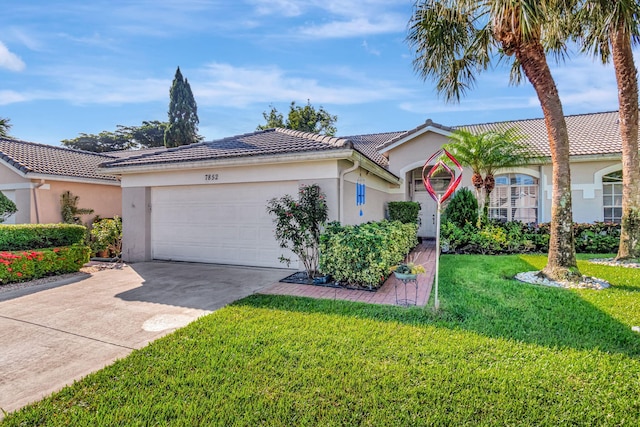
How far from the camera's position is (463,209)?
542 inches

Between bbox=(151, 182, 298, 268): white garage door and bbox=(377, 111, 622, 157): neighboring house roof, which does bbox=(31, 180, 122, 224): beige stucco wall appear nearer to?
bbox=(151, 182, 298, 268): white garage door

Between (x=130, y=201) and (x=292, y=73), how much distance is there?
9761 mm

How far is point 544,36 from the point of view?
9055mm

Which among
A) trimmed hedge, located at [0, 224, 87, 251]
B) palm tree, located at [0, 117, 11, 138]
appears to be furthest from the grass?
palm tree, located at [0, 117, 11, 138]

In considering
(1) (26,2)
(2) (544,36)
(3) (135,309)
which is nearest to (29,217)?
(1) (26,2)

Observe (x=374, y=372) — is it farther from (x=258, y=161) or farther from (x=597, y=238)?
(x=597, y=238)

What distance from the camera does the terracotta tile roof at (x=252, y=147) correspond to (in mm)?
8766

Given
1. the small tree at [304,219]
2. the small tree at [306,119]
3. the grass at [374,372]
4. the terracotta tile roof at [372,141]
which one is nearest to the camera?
the grass at [374,372]

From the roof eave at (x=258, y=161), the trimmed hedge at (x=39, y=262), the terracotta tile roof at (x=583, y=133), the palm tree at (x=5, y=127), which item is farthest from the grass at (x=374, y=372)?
the palm tree at (x=5, y=127)

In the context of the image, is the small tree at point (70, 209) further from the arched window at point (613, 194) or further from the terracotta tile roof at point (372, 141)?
the arched window at point (613, 194)

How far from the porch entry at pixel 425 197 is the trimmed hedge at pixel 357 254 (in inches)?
394

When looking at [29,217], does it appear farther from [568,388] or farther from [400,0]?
[568,388]

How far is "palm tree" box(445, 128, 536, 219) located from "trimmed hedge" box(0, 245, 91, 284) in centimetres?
1422

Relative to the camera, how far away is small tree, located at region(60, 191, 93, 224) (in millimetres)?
13578
